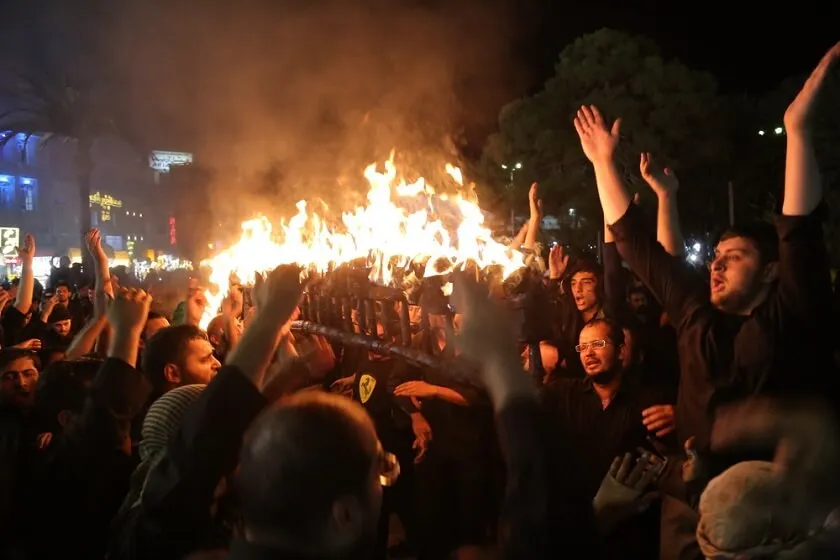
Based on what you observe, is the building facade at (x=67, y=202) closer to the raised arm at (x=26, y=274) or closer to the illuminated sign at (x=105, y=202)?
the illuminated sign at (x=105, y=202)

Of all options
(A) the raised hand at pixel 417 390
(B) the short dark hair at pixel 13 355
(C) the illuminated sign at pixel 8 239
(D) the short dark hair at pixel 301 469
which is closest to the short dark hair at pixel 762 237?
(A) the raised hand at pixel 417 390

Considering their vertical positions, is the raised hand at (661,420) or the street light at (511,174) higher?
the street light at (511,174)

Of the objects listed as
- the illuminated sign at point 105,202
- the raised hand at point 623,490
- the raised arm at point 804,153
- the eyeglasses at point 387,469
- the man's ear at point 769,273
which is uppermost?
the illuminated sign at point 105,202

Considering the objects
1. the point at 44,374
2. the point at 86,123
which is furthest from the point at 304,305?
the point at 86,123

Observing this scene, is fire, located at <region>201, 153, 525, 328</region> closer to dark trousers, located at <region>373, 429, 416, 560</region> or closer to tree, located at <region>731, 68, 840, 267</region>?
dark trousers, located at <region>373, 429, 416, 560</region>

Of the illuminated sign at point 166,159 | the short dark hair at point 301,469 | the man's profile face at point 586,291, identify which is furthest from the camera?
the illuminated sign at point 166,159

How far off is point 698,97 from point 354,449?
23188mm

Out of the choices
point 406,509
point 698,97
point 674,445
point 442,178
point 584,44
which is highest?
point 584,44

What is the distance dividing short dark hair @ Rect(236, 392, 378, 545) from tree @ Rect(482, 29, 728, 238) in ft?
68.8

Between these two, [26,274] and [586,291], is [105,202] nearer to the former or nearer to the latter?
[26,274]

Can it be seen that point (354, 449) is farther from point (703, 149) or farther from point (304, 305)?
point (703, 149)

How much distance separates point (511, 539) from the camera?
5.48 ft

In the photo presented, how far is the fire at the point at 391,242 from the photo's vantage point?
426cm

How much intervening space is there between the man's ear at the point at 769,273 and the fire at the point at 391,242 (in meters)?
1.22
